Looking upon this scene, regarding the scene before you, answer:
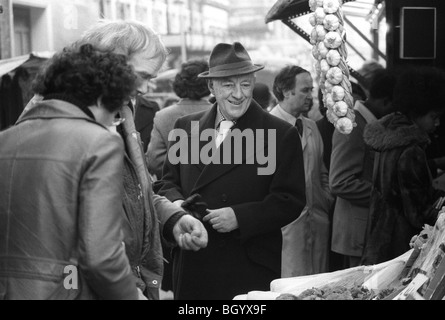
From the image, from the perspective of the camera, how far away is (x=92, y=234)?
239cm

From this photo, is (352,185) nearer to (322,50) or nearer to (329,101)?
(329,101)

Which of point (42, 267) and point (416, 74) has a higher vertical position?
point (416, 74)

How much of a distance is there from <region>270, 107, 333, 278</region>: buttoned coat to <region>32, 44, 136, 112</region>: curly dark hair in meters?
3.28

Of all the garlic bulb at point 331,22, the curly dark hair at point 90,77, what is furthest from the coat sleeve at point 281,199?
the curly dark hair at point 90,77

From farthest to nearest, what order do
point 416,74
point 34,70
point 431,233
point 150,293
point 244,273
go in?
point 34,70, point 416,74, point 244,273, point 431,233, point 150,293

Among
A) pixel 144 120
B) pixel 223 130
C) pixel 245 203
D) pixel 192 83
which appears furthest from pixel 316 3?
pixel 144 120

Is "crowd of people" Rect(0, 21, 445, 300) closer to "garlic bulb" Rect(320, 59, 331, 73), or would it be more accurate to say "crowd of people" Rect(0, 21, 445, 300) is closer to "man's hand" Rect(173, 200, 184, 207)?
"man's hand" Rect(173, 200, 184, 207)

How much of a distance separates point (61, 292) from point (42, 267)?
0.09 metres

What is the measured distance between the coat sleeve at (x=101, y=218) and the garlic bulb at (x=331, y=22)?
1737 millimetres

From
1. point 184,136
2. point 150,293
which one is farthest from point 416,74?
point 150,293

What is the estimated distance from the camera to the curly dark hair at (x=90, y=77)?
8.42 ft

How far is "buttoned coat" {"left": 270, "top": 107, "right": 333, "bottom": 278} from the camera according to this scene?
227 inches

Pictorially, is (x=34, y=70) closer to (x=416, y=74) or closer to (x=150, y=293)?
(x=416, y=74)

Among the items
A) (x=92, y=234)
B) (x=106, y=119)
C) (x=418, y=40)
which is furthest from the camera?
(x=418, y=40)
